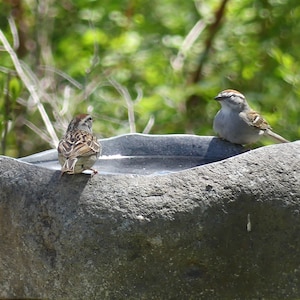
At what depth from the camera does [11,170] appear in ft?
11.2

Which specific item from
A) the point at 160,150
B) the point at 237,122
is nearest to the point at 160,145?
the point at 160,150

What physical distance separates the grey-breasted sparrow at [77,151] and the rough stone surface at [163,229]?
11cm

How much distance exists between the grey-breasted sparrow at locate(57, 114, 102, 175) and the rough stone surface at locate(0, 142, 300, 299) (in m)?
0.11

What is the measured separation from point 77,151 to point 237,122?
1938mm

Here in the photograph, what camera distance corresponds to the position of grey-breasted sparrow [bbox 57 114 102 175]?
3457 mm

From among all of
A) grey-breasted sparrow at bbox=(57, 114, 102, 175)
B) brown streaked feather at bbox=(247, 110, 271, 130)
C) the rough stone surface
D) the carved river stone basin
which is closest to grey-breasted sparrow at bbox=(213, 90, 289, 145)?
brown streaked feather at bbox=(247, 110, 271, 130)

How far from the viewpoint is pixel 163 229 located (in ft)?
10.5

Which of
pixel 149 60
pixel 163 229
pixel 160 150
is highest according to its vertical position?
pixel 163 229

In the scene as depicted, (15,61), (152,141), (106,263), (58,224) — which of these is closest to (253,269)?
(106,263)

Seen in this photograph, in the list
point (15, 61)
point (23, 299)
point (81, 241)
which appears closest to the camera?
point (81, 241)

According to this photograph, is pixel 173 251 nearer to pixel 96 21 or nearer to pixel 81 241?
pixel 81 241

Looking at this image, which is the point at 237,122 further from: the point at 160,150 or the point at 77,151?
the point at 77,151

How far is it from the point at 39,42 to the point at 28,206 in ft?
14.4

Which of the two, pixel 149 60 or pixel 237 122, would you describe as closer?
pixel 237 122
